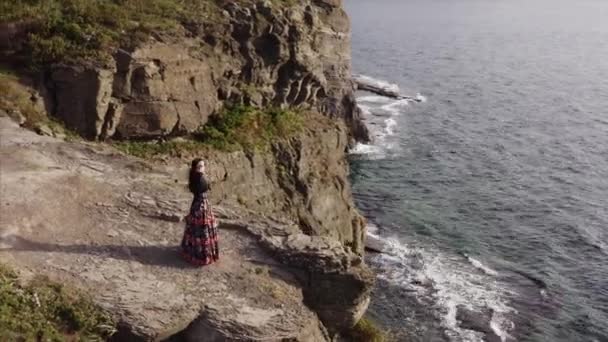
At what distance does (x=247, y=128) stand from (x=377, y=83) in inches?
2277

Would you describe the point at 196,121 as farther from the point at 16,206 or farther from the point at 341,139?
the point at 16,206

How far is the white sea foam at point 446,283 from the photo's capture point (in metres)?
34.7

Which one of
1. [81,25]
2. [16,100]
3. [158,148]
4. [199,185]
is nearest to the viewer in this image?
[199,185]

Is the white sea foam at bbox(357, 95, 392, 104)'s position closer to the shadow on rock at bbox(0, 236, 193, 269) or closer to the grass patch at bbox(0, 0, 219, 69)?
the grass patch at bbox(0, 0, 219, 69)

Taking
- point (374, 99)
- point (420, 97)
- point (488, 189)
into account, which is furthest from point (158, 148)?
point (420, 97)

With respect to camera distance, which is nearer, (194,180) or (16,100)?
(194,180)

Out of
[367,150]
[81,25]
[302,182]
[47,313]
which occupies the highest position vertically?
[81,25]

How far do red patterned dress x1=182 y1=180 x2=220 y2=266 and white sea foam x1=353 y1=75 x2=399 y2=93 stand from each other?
225ft

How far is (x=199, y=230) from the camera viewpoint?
645 inches

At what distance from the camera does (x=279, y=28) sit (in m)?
33.6

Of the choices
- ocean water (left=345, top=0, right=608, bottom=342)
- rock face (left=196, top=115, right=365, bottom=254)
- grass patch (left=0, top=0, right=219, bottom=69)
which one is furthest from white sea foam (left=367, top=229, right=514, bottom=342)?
grass patch (left=0, top=0, right=219, bottom=69)

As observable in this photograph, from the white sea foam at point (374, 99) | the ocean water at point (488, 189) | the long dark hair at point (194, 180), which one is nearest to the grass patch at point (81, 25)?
the long dark hair at point (194, 180)

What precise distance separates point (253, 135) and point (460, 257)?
18.4 meters

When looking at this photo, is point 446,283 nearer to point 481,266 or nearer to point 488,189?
point 481,266
